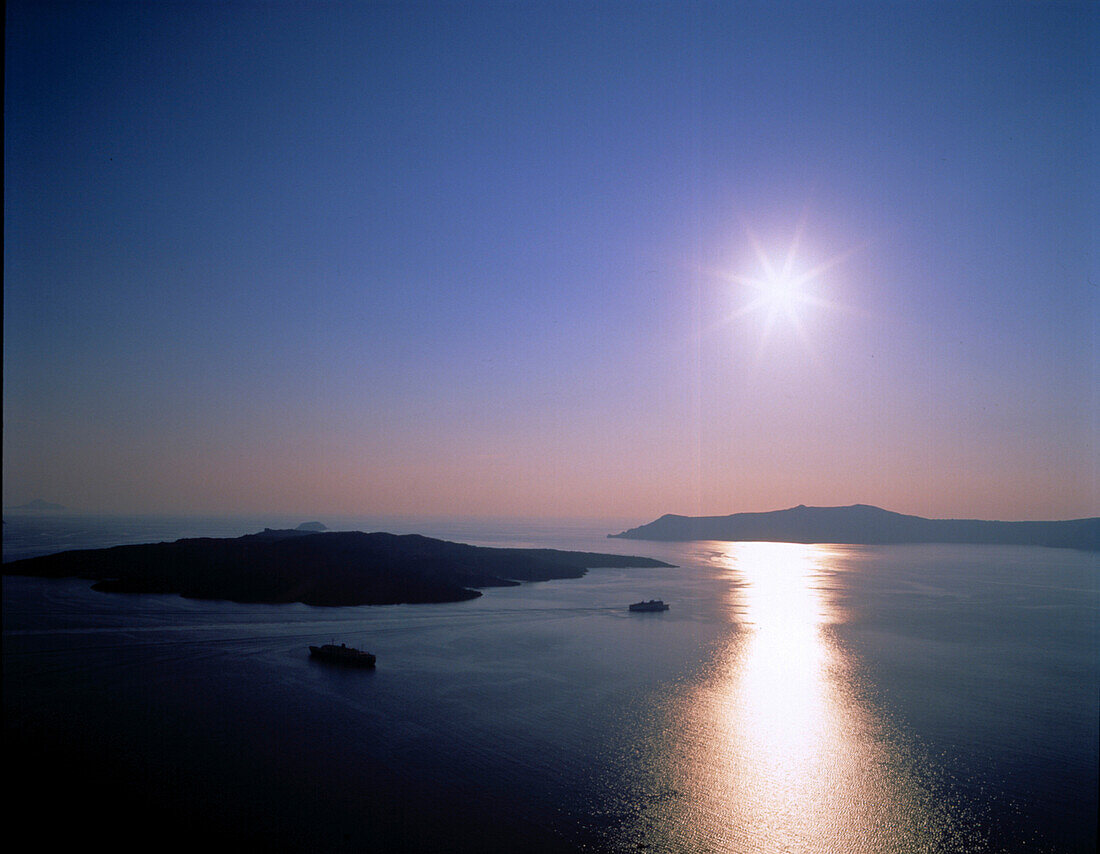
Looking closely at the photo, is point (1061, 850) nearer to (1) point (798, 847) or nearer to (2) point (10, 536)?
(1) point (798, 847)

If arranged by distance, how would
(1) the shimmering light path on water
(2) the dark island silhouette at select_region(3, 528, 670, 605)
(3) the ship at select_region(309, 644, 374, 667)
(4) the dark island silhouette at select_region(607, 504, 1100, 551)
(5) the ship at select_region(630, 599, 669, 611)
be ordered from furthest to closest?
(4) the dark island silhouette at select_region(607, 504, 1100, 551)
(5) the ship at select_region(630, 599, 669, 611)
(2) the dark island silhouette at select_region(3, 528, 670, 605)
(3) the ship at select_region(309, 644, 374, 667)
(1) the shimmering light path on water

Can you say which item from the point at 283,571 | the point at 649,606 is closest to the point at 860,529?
the point at 649,606

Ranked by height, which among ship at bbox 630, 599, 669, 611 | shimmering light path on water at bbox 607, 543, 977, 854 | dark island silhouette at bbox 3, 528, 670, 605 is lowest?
shimmering light path on water at bbox 607, 543, 977, 854

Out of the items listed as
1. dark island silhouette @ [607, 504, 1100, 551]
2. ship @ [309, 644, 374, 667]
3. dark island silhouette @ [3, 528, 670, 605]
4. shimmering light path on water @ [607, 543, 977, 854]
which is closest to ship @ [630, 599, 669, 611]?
dark island silhouette @ [3, 528, 670, 605]

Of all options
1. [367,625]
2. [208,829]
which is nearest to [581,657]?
[367,625]

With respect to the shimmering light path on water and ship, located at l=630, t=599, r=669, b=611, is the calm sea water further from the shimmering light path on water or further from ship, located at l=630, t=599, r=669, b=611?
ship, located at l=630, t=599, r=669, b=611

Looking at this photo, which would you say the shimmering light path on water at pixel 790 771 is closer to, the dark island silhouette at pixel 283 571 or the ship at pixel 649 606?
the ship at pixel 649 606
